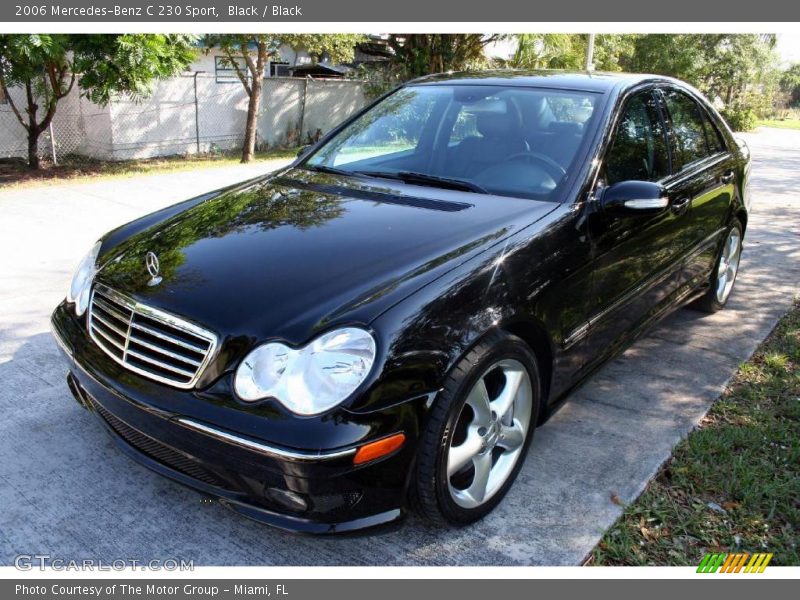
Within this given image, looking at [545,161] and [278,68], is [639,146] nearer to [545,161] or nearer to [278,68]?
[545,161]

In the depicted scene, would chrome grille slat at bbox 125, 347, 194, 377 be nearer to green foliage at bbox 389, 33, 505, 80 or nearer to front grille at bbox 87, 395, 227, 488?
front grille at bbox 87, 395, 227, 488

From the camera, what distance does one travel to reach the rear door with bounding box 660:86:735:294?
13.3 ft

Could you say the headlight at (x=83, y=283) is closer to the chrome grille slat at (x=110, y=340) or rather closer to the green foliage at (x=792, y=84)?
the chrome grille slat at (x=110, y=340)

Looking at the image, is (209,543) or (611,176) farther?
(611,176)

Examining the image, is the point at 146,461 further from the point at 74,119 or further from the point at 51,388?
the point at 74,119

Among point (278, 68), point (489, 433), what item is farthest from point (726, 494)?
point (278, 68)

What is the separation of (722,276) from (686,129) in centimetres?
136

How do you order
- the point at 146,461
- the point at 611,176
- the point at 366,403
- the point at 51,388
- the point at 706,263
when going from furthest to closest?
the point at 706,263 < the point at 51,388 < the point at 611,176 < the point at 146,461 < the point at 366,403

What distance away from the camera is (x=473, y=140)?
3584 mm

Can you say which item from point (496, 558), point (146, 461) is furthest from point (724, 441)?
point (146, 461)

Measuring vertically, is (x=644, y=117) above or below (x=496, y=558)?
above

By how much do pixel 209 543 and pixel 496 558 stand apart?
1061mm

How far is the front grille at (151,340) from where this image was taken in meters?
2.36

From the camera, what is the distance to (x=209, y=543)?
8.52 feet
